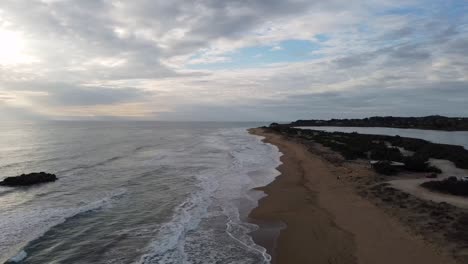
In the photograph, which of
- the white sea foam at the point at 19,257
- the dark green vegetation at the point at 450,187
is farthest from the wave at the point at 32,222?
the dark green vegetation at the point at 450,187

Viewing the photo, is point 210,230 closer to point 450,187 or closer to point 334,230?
point 334,230

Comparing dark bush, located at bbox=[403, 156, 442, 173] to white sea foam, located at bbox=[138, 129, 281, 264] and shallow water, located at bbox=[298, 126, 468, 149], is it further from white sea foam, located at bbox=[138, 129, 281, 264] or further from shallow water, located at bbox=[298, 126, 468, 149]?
shallow water, located at bbox=[298, 126, 468, 149]

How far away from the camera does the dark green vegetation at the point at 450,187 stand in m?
16.0

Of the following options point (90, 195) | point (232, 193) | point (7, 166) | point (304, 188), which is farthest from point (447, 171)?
point (7, 166)

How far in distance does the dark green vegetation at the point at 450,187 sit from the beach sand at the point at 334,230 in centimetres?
358

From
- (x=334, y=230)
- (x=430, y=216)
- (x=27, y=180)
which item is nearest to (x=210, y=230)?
(x=334, y=230)

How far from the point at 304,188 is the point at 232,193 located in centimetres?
406

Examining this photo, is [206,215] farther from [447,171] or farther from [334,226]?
[447,171]

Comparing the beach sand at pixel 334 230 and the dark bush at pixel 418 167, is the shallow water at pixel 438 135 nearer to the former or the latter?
the dark bush at pixel 418 167

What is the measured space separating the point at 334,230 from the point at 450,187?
7.58m

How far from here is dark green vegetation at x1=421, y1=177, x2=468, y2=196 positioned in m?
A: 16.0

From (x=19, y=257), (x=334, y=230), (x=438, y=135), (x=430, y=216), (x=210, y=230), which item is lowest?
(x=19, y=257)

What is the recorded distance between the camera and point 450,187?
647 inches

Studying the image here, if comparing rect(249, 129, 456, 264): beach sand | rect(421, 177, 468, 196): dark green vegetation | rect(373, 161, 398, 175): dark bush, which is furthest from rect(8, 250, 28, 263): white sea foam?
rect(373, 161, 398, 175): dark bush
